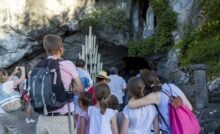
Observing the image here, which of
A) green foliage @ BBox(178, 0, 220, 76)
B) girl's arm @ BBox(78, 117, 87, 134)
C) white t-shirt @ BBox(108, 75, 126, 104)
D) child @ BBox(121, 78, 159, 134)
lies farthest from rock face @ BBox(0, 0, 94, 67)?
child @ BBox(121, 78, 159, 134)

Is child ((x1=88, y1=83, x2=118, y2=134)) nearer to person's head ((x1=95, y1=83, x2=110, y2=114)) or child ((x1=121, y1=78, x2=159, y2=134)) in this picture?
person's head ((x1=95, y1=83, x2=110, y2=114))

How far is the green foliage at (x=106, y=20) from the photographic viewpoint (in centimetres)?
1631

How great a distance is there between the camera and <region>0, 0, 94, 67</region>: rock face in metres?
16.6

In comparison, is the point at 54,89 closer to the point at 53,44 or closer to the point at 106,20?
the point at 53,44

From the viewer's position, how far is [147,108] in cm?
441

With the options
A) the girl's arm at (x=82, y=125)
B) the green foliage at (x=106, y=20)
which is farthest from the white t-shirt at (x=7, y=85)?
the green foliage at (x=106, y=20)

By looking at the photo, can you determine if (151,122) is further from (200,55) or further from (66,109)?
(200,55)

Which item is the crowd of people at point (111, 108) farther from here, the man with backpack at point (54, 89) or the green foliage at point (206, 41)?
the green foliage at point (206, 41)

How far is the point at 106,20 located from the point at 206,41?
4.91 m

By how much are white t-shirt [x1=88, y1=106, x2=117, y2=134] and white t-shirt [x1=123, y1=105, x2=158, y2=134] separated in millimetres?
181

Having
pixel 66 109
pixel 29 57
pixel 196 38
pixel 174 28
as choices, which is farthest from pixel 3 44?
pixel 66 109

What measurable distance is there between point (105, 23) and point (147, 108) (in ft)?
40.0

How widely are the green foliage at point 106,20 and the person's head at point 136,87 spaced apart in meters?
12.0

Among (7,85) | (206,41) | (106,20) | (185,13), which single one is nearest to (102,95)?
(7,85)
